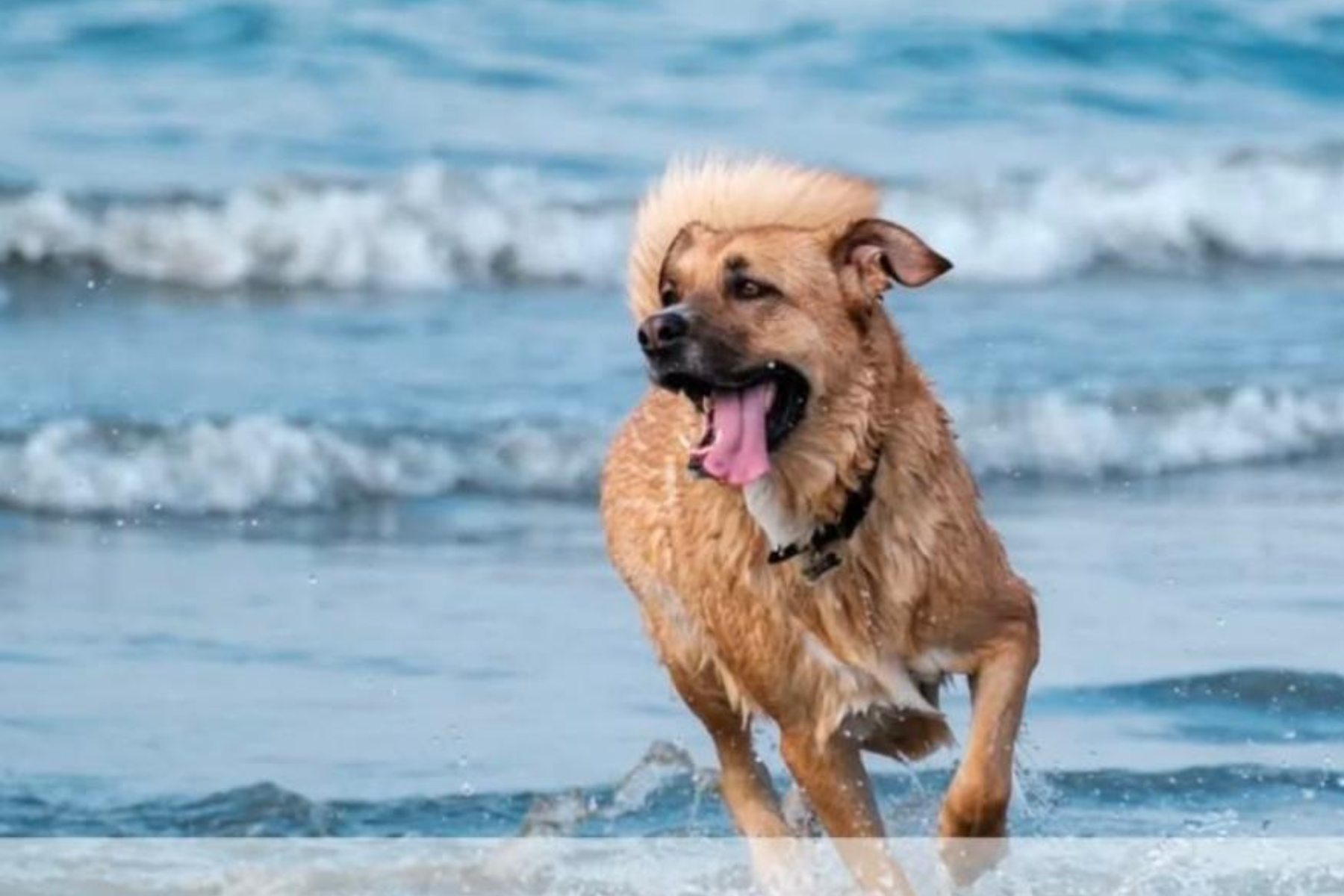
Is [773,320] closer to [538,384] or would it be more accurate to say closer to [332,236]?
[538,384]

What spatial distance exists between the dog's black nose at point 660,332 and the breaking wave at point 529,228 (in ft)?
28.3

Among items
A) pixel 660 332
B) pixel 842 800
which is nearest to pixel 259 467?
pixel 842 800

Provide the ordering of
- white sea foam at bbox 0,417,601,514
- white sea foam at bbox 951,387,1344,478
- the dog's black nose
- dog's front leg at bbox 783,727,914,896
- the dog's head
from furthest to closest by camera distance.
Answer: white sea foam at bbox 951,387,1344,478
white sea foam at bbox 0,417,601,514
dog's front leg at bbox 783,727,914,896
the dog's head
the dog's black nose

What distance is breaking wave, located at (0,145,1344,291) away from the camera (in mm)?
14828

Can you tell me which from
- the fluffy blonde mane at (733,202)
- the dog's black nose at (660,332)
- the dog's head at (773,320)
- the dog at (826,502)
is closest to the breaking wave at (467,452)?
the fluffy blonde mane at (733,202)

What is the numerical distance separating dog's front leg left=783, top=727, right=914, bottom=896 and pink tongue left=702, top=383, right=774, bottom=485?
517mm

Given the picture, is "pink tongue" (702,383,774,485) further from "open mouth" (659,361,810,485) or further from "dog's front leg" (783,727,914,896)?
"dog's front leg" (783,727,914,896)

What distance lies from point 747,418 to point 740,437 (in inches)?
1.3

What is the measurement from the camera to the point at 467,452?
11.2 metres

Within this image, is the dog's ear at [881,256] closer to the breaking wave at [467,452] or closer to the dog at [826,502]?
the dog at [826,502]

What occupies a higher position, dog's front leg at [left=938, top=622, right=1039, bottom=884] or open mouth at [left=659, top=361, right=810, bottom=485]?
open mouth at [left=659, top=361, right=810, bottom=485]

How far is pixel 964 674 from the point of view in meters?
6.31

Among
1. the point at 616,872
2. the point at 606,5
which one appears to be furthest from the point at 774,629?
the point at 606,5

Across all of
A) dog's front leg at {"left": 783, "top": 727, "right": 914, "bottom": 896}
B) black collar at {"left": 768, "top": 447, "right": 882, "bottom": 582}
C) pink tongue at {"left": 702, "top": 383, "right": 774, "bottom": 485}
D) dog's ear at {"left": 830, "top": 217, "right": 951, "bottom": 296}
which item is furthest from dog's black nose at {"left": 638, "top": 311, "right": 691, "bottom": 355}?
dog's front leg at {"left": 783, "top": 727, "right": 914, "bottom": 896}
